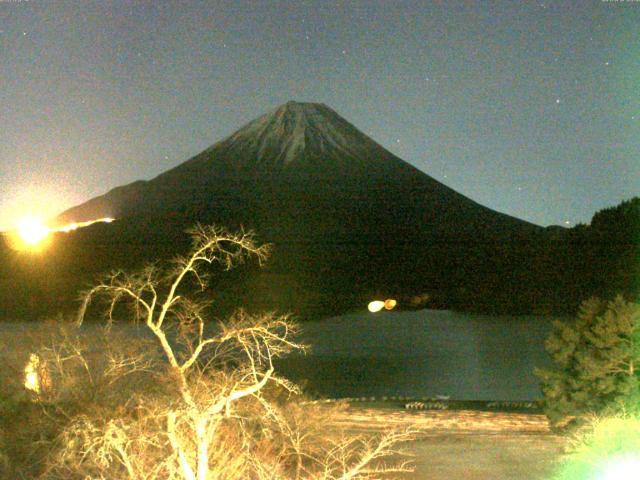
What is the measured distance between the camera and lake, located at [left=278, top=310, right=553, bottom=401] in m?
31.9

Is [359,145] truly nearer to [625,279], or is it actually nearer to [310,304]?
[310,304]

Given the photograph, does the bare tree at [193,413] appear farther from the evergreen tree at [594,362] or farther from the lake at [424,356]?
the lake at [424,356]

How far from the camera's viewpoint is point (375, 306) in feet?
212

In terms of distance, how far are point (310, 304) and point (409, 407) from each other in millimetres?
43575

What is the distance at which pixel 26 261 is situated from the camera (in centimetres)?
7062

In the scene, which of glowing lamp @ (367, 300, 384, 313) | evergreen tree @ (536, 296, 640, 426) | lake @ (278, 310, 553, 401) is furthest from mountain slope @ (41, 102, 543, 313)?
evergreen tree @ (536, 296, 640, 426)

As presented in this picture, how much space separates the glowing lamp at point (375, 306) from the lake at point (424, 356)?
0.99 meters

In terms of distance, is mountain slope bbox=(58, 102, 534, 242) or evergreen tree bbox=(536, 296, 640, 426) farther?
mountain slope bbox=(58, 102, 534, 242)

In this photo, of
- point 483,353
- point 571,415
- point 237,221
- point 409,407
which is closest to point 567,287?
point 483,353

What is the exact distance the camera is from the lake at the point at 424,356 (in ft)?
105

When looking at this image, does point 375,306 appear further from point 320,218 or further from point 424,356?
point 320,218

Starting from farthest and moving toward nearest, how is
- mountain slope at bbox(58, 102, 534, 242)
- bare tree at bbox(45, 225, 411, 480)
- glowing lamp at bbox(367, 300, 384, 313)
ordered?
1. mountain slope at bbox(58, 102, 534, 242)
2. glowing lamp at bbox(367, 300, 384, 313)
3. bare tree at bbox(45, 225, 411, 480)

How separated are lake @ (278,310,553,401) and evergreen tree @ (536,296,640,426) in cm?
1388

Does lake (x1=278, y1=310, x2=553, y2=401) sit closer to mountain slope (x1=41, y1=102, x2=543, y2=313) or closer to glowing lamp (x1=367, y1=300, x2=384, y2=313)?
glowing lamp (x1=367, y1=300, x2=384, y2=313)
